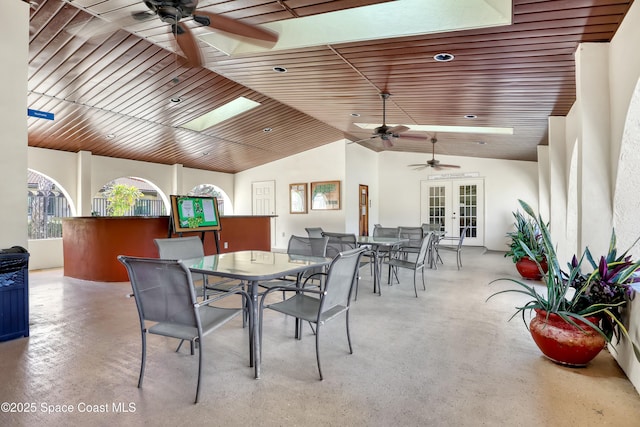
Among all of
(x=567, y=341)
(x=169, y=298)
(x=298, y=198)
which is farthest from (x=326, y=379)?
(x=298, y=198)

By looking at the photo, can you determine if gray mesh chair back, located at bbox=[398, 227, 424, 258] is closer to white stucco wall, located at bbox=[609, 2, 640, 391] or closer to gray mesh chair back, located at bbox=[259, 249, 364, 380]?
white stucco wall, located at bbox=[609, 2, 640, 391]

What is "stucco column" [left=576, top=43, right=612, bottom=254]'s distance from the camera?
2973mm

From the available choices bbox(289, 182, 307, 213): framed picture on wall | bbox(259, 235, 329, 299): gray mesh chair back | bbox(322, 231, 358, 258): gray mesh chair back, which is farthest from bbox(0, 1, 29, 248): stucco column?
bbox(289, 182, 307, 213): framed picture on wall

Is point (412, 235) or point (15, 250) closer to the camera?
point (15, 250)

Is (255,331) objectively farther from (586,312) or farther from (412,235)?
(412,235)

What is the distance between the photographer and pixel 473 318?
3732 mm

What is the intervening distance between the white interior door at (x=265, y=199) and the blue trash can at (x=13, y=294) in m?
7.43

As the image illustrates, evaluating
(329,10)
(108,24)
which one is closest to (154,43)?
(108,24)

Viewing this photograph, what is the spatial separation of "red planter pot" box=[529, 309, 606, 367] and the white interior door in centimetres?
854

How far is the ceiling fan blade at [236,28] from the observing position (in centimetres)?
260

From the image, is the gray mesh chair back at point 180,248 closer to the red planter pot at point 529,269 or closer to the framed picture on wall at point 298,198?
the red planter pot at point 529,269

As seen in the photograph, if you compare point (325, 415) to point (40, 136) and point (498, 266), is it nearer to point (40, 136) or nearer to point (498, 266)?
point (498, 266)

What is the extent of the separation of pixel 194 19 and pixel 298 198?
7.77m

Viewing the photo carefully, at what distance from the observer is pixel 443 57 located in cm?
352
